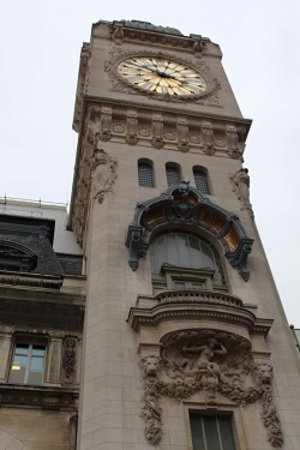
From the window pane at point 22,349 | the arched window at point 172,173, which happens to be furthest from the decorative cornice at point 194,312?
the arched window at point 172,173

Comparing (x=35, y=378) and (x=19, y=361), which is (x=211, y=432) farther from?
(x=19, y=361)

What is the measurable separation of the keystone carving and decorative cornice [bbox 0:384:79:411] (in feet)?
29.3

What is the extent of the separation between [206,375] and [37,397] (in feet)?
21.2

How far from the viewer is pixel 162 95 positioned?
32719 millimetres

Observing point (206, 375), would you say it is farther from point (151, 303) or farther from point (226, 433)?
point (151, 303)

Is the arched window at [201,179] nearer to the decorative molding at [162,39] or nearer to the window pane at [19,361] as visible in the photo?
the window pane at [19,361]

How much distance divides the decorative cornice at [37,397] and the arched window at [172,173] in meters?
11.6

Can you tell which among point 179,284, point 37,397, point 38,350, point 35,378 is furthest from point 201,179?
point 37,397

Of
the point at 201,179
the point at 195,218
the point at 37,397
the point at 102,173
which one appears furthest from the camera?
the point at 201,179

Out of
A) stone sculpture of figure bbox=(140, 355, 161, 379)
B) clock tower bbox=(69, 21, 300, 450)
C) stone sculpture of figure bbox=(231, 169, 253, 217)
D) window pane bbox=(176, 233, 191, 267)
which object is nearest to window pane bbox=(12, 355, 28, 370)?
clock tower bbox=(69, 21, 300, 450)

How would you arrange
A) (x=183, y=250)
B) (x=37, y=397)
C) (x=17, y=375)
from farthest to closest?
(x=183, y=250)
(x=17, y=375)
(x=37, y=397)

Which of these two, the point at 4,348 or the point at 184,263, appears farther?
the point at 184,263

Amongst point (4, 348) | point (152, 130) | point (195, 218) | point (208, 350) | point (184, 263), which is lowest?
point (208, 350)

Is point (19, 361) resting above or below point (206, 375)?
above
